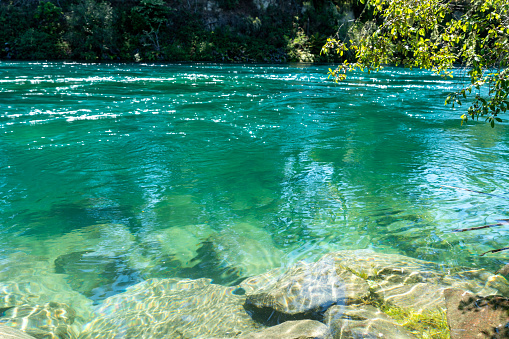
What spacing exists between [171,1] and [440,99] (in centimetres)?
4316

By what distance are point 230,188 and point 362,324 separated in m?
4.57

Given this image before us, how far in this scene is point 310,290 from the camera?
3.58 metres

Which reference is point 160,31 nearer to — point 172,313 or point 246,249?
point 246,249

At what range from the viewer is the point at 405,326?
9.87ft

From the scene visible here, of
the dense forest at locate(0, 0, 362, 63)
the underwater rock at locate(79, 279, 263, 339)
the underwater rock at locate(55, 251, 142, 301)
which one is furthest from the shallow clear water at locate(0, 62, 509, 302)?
the dense forest at locate(0, 0, 362, 63)

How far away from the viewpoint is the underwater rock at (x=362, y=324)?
113 inches

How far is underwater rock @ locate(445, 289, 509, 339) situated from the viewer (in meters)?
2.62

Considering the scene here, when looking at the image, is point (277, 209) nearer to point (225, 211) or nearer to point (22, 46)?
point (225, 211)

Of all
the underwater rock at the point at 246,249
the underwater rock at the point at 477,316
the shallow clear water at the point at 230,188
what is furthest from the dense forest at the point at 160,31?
the underwater rock at the point at 477,316

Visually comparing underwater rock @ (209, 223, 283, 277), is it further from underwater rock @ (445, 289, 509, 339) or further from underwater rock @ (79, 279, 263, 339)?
underwater rock @ (445, 289, 509, 339)

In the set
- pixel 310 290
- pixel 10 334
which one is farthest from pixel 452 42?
pixel 10 334

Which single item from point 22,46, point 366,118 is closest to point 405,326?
point 366,118

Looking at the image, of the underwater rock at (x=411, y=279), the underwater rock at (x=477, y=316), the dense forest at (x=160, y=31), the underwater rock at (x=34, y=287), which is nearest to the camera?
the underwater rock at (x=477, y=316)

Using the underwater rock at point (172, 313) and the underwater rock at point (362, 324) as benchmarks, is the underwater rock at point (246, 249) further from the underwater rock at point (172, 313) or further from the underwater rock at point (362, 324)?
the underwater rock at point (362, 324)
